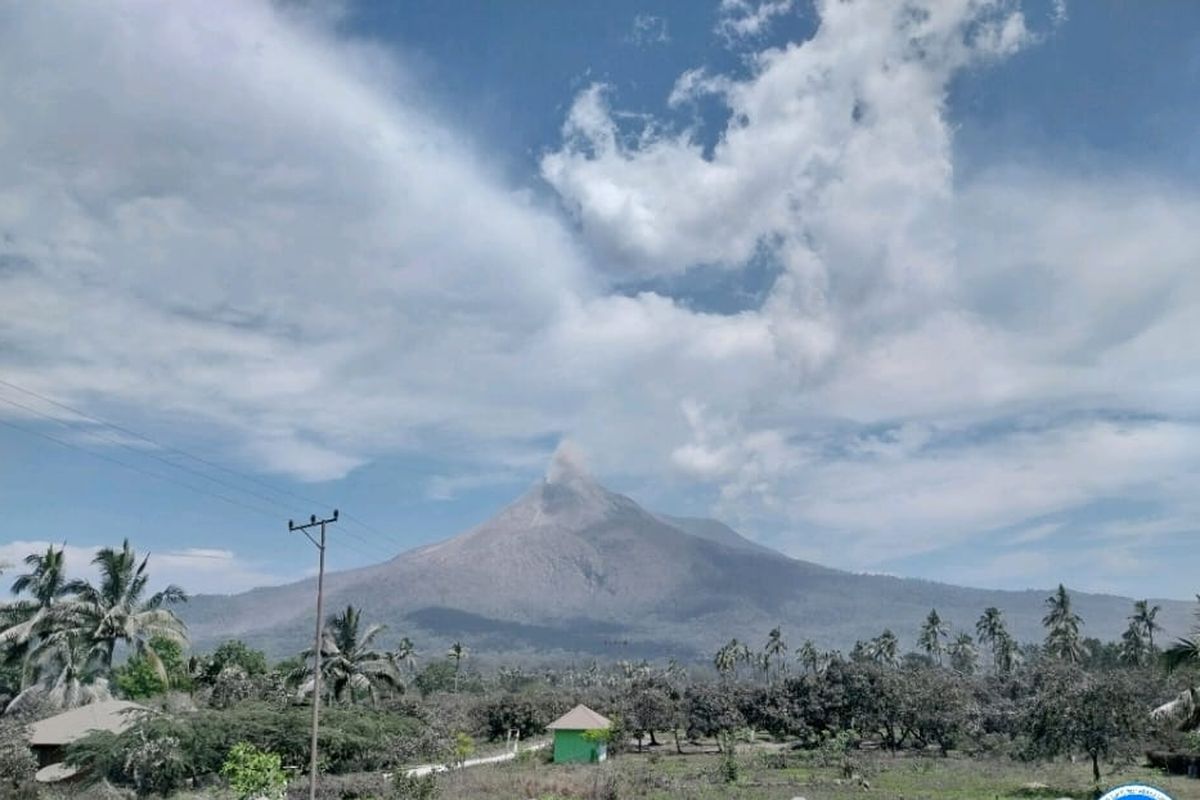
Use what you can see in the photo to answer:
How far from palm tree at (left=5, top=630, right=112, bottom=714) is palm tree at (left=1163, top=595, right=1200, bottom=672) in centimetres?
4806

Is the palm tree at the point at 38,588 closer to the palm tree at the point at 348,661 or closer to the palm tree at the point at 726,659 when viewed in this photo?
the palm tree at the point at 348,661

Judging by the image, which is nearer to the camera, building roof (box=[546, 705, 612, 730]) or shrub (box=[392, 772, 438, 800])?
shrub (box=[392, 772, 438, 800])

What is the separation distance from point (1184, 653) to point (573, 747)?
35.6 meters

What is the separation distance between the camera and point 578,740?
56.4 m

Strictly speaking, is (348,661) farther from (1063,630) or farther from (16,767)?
(1063,630)

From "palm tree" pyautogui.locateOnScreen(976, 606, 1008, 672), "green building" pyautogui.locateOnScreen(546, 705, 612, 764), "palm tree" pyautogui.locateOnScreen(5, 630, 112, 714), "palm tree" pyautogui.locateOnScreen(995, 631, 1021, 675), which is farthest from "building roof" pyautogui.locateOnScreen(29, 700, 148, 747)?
"palm tree" pyautogui.locateOnScreen(976, 606, 1008, 672)

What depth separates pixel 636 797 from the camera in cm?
3525

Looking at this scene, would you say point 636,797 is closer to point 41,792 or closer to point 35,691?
point 41,792

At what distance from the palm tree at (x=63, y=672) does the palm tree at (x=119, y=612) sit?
1.84ft

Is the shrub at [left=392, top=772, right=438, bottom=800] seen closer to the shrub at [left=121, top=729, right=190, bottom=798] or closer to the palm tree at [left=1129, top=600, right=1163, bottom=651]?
the shrub at [left=121, top=729, right=190, bottom=798]

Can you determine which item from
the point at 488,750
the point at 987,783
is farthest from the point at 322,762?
the point at 987,783

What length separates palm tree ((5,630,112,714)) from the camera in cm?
4525

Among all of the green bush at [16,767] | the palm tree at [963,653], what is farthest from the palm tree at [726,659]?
the green bush at [16,767]

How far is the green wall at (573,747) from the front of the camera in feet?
183
